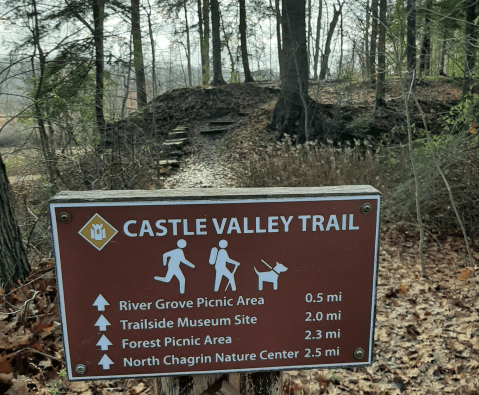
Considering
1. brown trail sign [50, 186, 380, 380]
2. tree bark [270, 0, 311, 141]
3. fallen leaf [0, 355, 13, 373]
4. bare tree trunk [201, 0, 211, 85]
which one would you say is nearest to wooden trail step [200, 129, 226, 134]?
tree bark [270, 0, 311, 141]

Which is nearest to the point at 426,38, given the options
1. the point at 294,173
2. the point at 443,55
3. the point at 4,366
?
the point at 443,55

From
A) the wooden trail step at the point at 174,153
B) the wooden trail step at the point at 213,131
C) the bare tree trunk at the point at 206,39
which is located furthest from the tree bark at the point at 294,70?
the bare tree trunk at the point at 206,39

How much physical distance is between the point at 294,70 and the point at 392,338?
997 centimetres

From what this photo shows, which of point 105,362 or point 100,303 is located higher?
point 100,303

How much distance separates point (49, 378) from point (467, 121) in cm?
592

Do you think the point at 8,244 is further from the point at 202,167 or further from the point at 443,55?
the point at 443,55

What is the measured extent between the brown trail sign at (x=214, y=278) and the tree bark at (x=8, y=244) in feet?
8.66

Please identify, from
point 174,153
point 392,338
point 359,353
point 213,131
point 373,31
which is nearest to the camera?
point 359,353

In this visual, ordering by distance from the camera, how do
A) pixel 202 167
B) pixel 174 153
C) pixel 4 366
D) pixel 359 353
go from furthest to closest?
pixel 174 153, pixel 202 167, pixel 4 366, pixel 359 353

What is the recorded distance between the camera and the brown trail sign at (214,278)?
134cm

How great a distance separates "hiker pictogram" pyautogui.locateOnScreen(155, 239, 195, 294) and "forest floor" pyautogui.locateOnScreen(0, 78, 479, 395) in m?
0.52

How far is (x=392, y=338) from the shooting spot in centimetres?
384

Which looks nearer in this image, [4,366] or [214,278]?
[214,278]

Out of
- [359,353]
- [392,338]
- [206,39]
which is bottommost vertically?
[392,338]
